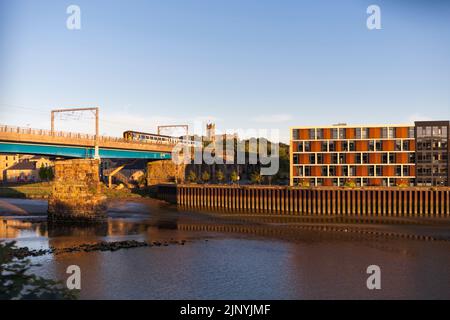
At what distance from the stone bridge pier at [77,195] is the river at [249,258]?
3.34m

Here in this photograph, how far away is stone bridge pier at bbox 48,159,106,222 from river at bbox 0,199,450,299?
3343 millimetres

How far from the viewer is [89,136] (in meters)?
78.7

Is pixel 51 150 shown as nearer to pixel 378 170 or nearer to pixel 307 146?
pixel 307 146

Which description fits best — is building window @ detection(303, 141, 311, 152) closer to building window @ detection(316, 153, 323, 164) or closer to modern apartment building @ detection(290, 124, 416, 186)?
modern apartment building @ detection(290, 124, 416, 186)

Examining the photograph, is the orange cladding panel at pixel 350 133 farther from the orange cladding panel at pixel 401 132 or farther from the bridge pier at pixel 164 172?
the bridge pier at pixel 164 172

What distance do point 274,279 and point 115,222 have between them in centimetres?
4153

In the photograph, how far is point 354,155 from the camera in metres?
98.5

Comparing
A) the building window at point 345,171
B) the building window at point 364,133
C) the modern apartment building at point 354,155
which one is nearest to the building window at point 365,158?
the modern apartment building at point 354,155

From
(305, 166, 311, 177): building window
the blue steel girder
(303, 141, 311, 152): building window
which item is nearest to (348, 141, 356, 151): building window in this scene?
(303, 141, 311, 152): building window

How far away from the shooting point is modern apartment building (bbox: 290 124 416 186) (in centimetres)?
9569

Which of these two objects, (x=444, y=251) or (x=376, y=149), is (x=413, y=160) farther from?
(x=444, y=251)

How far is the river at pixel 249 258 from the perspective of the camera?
33250 millimetres

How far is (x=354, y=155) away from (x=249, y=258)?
61.4 m
